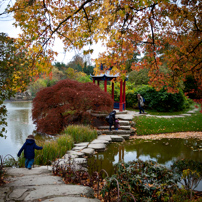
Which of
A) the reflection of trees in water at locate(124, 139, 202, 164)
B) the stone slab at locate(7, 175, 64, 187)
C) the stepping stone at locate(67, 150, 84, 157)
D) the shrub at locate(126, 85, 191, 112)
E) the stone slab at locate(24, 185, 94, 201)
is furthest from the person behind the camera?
the shrub at locate(126, 85, 191, 112)

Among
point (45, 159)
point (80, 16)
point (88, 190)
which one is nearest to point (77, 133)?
point (45, 159)

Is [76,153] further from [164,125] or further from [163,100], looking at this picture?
[163,100]

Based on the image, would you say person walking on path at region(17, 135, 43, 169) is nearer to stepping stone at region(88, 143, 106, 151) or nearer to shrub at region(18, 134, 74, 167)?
shrub at region(18, 134, 74, 167)

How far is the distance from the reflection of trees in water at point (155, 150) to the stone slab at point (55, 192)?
2.29 m

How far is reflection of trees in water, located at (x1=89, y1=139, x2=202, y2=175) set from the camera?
6281mm

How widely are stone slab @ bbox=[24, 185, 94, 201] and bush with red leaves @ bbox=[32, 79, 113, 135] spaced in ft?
20.2

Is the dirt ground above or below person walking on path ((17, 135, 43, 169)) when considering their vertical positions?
below

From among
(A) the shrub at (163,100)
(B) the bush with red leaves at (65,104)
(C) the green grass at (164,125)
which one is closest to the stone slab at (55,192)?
(B) the bush with red leaves at (65,104)

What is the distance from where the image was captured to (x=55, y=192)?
2826 mm

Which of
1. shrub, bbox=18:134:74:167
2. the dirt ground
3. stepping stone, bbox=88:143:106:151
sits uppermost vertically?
shrub, bbox=18:134:74:167

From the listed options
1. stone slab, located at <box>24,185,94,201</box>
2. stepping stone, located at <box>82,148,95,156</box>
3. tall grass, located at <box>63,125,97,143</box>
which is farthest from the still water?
stone slab, located at <box>24,185,94,201</box>

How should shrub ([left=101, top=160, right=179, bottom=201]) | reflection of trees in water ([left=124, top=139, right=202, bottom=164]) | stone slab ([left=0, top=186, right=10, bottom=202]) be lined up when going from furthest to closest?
reflection of trees in water ([left=124, top=139, right=202, bottom=164]) → shrub ([left=101, top=160, right=179, bottom=201]) → stone slab ([left=0, top=186, right=10, bottom=202])

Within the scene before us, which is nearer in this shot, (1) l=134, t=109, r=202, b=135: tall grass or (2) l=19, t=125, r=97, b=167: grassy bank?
(2) l=19, t=125, r=97, b=167: grassy bank

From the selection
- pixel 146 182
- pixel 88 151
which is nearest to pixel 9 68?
pixel 146 182
